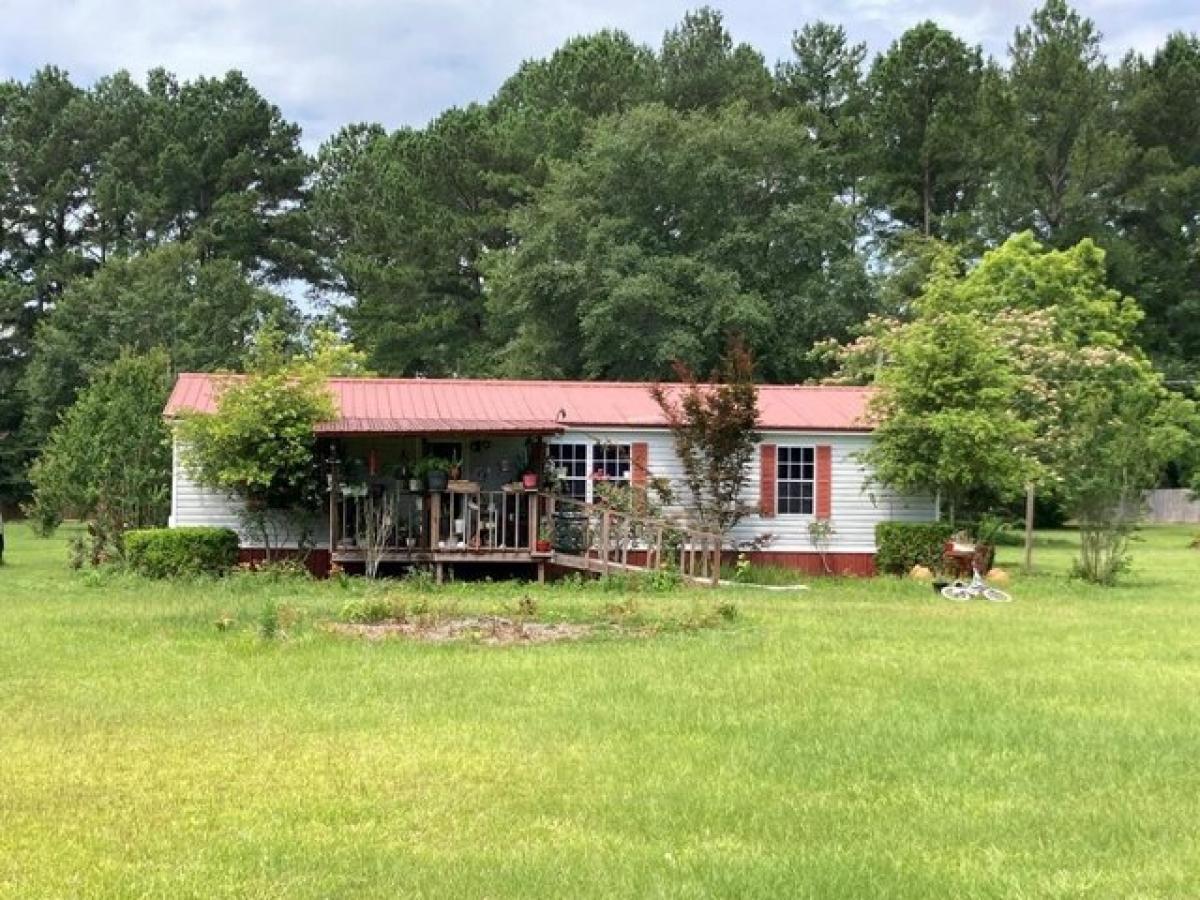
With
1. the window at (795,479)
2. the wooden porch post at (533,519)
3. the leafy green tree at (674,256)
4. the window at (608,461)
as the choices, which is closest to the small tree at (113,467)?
the wooden porch post at (533,519)

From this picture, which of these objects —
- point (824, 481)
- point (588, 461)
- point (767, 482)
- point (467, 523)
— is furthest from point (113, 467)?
point (824, 481)

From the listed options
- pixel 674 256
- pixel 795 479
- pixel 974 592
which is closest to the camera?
pixel 974 592

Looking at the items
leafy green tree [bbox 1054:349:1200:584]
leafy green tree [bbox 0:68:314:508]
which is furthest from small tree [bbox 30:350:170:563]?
leafy green tree [bbox 0:68:314:508]

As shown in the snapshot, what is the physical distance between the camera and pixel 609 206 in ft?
132

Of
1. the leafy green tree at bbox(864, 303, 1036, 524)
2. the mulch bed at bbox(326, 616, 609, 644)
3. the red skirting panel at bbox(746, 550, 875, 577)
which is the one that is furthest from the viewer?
the red skirting panel at bbox(746, 550, 875, 577)

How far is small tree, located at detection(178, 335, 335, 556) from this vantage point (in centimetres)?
1919

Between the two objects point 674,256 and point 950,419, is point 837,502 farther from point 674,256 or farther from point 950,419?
point 674,256

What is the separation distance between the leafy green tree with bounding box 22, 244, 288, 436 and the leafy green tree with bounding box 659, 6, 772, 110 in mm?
16440

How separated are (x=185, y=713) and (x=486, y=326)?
36.9 metres

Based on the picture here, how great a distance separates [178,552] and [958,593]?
438 inches

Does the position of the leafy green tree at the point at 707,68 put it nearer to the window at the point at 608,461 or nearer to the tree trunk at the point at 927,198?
the tree trunk at the point at 927,198

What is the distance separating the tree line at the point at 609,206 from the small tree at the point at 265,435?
1852 cm

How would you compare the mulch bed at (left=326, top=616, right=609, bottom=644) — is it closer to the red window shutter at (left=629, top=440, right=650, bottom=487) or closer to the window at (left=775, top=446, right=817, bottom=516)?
the red window shutter at (left=629, top=440, right=650, bottom=487)

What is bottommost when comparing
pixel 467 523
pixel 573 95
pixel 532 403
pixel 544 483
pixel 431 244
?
pixel 467 523
